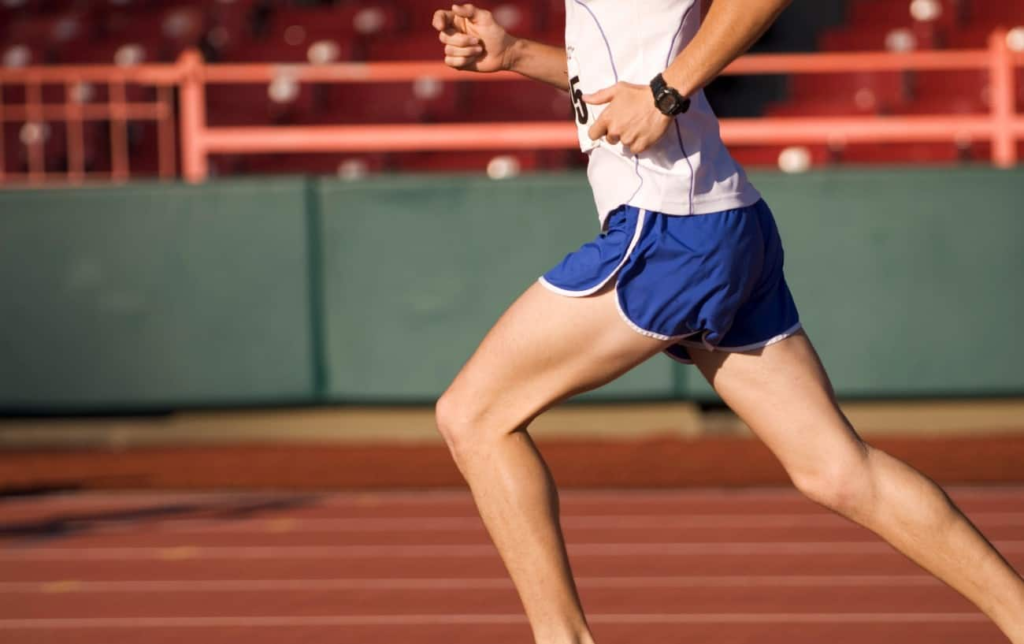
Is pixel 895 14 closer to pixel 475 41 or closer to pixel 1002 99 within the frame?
pixel 1002 99

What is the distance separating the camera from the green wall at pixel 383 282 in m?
8.90

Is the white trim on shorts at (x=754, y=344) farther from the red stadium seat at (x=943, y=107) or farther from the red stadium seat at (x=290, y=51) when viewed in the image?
the red stadium seat at (x=290, y=51)

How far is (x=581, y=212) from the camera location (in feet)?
29.4

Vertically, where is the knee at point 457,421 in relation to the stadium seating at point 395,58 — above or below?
above

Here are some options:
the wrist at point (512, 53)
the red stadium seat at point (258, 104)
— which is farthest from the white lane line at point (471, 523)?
the red stadium seat at point (258, 104)

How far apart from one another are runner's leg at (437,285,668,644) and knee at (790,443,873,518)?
41cm

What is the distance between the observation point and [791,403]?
3238mm

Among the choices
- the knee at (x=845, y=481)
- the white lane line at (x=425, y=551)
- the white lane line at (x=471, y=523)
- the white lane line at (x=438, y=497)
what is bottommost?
the white lane line at (x=438, y=497)

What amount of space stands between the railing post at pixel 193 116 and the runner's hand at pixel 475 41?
5768 mm

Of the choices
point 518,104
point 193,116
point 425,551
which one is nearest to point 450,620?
point 425,551

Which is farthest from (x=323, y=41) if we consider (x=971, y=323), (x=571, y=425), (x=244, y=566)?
(x=244, y=566)

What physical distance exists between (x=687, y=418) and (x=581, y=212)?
1.30 meters

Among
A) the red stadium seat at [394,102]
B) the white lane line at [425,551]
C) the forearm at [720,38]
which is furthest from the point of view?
the red stadium seat at [394,102]

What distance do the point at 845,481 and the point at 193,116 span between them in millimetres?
6737
